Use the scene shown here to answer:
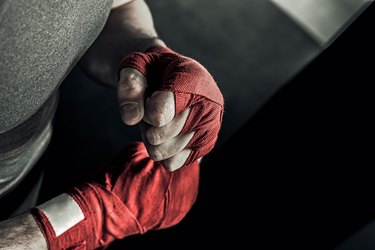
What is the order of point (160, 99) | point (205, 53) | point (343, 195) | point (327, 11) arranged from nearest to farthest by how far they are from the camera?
1. point (160, 99)
2. point (343, 195)
3. point (205, 53)
4. point (327, 11)

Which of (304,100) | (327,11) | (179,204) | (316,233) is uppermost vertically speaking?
(327,11)

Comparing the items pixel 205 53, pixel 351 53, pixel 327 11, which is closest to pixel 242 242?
pixel 351 53

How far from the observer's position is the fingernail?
0.48 metres

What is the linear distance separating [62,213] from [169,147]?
190 mm


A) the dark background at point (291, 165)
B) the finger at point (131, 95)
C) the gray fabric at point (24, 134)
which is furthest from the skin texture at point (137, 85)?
the dark background at point (291, 165)

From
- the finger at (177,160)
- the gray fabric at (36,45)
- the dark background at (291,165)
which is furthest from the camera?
the dark background at (291,165)

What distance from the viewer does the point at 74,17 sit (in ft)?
1.63

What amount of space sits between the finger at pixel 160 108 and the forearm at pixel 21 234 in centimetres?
23

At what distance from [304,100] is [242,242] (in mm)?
244

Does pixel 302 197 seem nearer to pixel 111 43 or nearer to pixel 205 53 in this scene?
pixel 111 43

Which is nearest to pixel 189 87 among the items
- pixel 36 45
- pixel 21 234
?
pixel 36 45

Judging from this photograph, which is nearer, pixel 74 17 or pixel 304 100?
pixel 74 17

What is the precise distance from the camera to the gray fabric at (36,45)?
0.44 meters

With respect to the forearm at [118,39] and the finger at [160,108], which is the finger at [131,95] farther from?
the forearm at [118,39]
